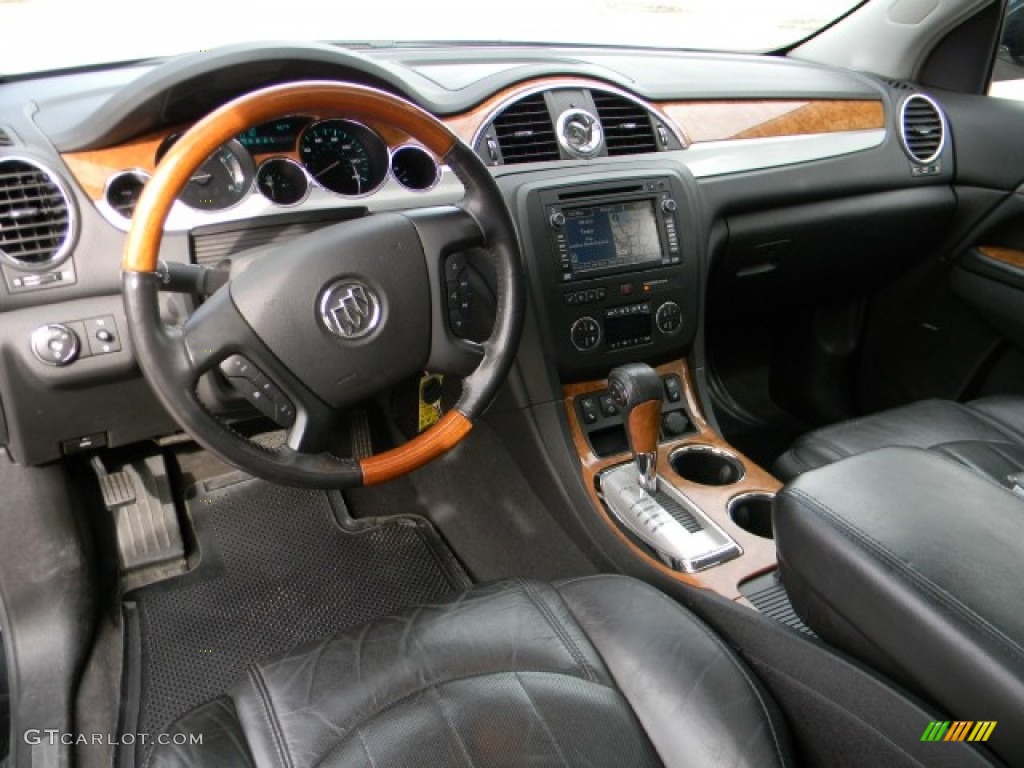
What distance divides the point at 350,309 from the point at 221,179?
0.41 meters

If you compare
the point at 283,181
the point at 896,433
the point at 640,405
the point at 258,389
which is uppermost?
the point at 283,181

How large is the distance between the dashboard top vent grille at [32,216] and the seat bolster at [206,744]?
0.75m

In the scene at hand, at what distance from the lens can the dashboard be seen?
1.31m

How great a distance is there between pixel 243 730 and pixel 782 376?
2104 millimetres

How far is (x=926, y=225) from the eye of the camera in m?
2.28

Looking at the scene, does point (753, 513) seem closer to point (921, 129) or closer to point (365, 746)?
point (365, 746)

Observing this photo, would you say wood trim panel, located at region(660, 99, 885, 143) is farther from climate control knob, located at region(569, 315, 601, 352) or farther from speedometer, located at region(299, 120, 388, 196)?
speedometer, located at region(299, 120, 388, 196)

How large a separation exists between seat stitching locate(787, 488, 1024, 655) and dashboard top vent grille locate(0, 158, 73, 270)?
1168 millimetres

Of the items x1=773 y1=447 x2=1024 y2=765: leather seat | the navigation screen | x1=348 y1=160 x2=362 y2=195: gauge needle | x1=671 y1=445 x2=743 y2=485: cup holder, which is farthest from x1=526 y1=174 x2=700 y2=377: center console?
x1=773 y1=447 x2=1024 y2=765: leather seat

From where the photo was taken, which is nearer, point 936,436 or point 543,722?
point 543,722

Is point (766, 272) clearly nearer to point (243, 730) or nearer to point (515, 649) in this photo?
point (515, 649)

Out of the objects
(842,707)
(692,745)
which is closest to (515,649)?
(692,745)

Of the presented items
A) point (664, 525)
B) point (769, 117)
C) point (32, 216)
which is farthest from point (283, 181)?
point (769, 117)

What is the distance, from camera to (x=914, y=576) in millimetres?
870
